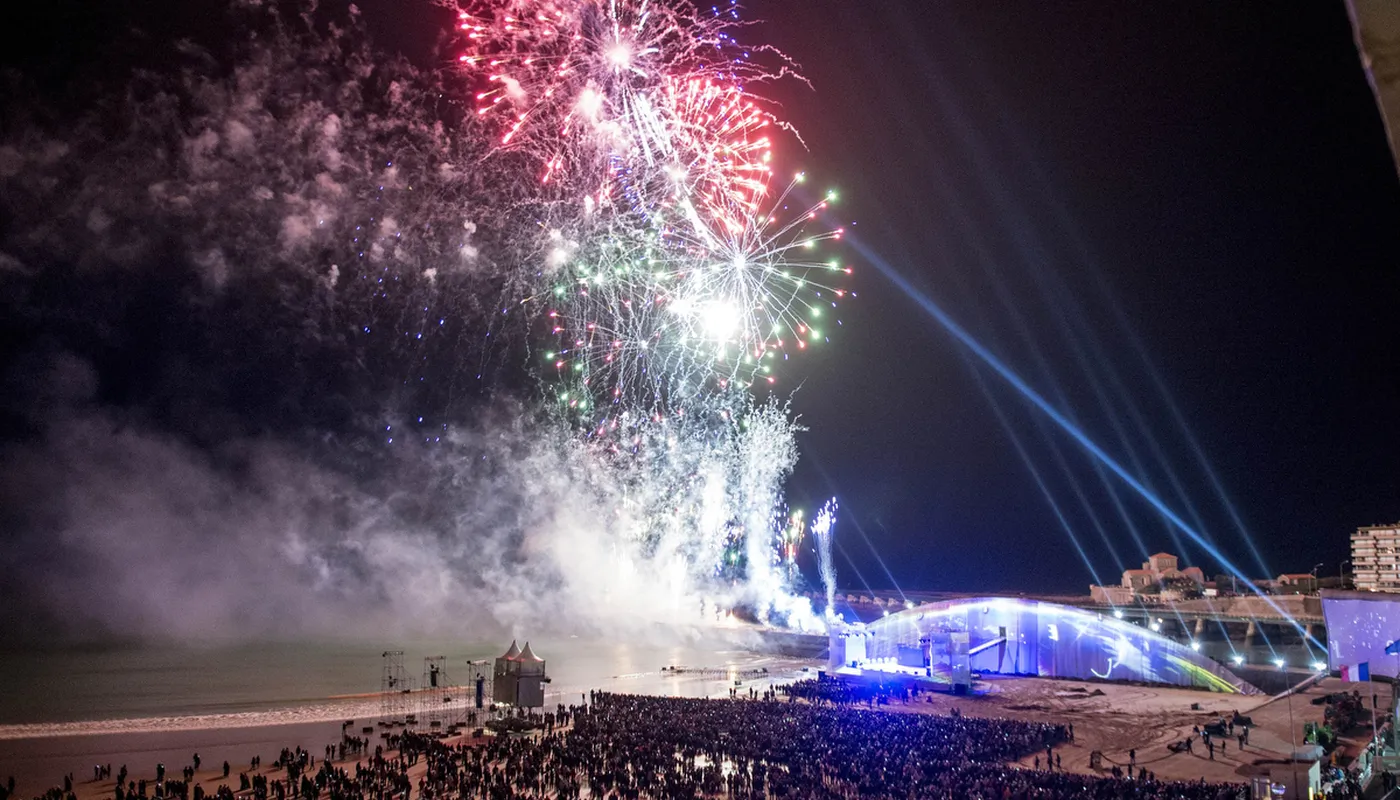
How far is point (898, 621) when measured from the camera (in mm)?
43188

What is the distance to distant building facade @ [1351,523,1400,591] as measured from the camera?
53781 millimetres

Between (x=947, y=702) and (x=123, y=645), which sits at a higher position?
(x=947, y=702)

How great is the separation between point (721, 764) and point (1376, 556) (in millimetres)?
55804

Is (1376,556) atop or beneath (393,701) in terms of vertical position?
atop

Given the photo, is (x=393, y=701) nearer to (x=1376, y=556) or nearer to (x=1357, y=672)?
(x=1357, y=672)

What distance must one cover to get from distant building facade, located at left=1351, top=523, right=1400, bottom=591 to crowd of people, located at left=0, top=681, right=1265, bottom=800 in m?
42.9

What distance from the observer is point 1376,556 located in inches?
2169

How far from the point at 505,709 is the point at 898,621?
68.3 ft

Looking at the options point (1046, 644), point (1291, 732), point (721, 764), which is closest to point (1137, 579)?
point (1046, 644)

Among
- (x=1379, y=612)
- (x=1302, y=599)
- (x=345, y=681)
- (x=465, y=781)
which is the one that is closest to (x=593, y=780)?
(x=465, y=781)

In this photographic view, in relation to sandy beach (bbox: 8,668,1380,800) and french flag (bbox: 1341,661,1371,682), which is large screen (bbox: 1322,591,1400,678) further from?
french flag (bbox: 1341,661,1371,682)

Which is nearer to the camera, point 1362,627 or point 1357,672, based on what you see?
point 1357,672

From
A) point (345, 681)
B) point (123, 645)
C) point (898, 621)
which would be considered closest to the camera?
point (898, 621)

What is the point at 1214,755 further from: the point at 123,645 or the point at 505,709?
the point at 123,645
